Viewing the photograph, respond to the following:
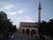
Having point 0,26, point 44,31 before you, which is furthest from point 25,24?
point 0,26

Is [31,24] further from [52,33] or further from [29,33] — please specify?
[52,33]

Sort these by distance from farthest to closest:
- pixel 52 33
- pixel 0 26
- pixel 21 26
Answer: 1. pixel 21 26
2. pixel 52 33
3. pixel 0 26

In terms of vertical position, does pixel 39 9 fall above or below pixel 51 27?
above

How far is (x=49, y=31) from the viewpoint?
4500 cm

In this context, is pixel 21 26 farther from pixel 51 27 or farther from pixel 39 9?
pixel 51 27

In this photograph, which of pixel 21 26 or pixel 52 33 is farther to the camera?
pixel 21 26

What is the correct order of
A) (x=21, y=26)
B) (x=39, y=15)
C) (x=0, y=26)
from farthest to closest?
(x=21, y=26) → (x=39, y=15) → (x=0, y=26)

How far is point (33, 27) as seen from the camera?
6912 cm

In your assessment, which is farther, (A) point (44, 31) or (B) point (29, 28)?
(B) point (29, 28)

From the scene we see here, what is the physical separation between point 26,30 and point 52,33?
2509 centimetres

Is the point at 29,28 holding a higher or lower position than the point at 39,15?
lower

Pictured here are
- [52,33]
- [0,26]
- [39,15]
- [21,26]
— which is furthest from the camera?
[21,26]

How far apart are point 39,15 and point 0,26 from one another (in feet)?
89.9

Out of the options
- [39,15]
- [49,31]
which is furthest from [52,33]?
[39,15]
